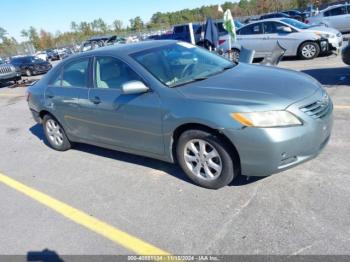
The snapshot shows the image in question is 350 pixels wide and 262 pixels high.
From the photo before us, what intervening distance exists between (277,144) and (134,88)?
1.68 m

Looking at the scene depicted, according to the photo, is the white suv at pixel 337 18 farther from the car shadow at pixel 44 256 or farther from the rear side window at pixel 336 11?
the car shadow at pixel 44 256

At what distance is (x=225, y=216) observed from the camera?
11.5ft

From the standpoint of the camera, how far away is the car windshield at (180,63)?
4270 millimetres

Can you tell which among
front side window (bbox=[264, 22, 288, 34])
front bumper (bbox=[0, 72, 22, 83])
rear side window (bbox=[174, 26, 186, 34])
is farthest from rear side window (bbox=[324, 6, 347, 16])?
front bumper (bbox=[0, 72, 22, 83])

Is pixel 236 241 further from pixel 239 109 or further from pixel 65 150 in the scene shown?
pixel 65 150

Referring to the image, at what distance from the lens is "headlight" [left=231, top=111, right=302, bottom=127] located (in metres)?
3.42

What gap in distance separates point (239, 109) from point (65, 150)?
373 cm

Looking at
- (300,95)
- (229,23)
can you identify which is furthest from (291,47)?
(300,95)

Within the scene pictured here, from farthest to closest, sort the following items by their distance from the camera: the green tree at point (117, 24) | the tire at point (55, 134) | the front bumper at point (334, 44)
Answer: the green tree at point (117, 24) < the front bumper at point (334, 44) < the tire at point (55, 134)

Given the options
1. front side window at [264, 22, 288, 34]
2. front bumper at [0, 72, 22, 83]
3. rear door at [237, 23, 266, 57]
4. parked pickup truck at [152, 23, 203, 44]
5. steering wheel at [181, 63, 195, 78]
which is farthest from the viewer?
parked pickup truck at [152, 23, 203, 44]

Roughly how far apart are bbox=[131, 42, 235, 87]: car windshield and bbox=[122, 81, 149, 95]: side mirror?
21 cm

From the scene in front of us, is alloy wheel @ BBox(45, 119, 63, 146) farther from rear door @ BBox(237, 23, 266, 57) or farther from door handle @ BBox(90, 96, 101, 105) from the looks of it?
rear door @ BBox(237, 23, 266, 57)

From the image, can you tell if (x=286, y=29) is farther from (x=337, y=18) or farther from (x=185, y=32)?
(x=185, y=32)

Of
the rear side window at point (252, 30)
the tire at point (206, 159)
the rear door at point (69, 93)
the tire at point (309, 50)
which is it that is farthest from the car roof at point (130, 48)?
the rear side window at point (252, 30)
